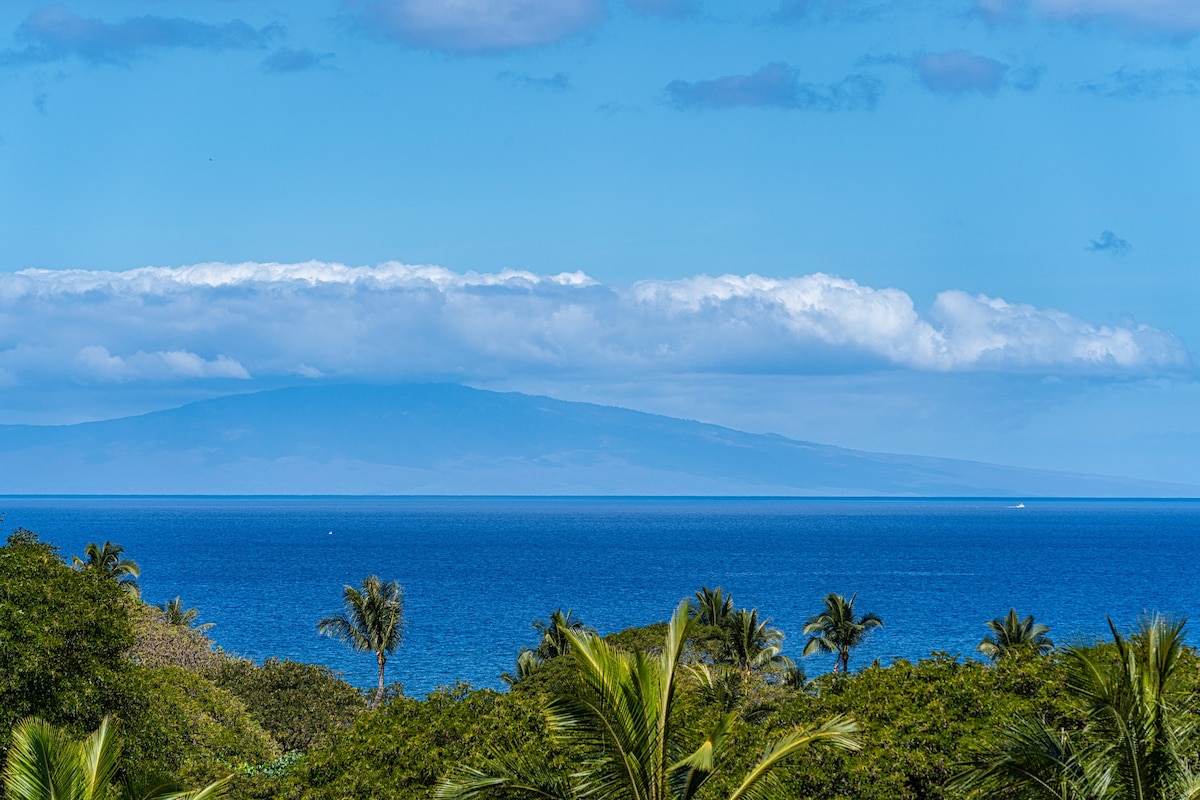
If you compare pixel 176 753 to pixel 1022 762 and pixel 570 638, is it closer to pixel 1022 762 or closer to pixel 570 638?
pixel 570 638

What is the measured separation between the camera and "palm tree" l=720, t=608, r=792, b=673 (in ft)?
216

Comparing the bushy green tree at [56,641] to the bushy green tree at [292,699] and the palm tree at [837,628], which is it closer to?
the bushy green tree at [292,699]

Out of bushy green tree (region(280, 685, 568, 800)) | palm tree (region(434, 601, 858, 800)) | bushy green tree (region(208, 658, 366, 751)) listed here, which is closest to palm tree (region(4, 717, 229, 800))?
palm tree (region(434, 601, 858, 800))

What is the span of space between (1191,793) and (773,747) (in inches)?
189

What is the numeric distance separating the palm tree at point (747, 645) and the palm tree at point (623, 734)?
51324 millimetres

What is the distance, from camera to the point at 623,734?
564 inches

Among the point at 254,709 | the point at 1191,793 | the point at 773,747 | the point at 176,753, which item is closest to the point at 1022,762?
the point at 1191,793

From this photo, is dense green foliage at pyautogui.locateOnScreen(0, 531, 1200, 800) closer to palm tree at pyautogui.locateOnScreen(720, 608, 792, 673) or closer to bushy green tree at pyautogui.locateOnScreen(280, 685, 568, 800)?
bushy green tree at pyautogui.locateOnScreen(280, 685, 568, 800)

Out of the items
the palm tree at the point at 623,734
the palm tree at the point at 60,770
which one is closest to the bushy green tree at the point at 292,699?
the palm tree at the point at 60,770

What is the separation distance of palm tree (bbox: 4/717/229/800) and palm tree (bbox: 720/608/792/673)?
51.7 meters

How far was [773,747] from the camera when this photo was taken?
50.0 ft

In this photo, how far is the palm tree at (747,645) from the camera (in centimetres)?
6594

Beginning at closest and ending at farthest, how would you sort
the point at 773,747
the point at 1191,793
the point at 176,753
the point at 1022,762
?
the point at 1191,793
the point at 1022,762
the point at 773,747
the point at 176,753

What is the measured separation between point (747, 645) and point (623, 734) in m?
53.0
